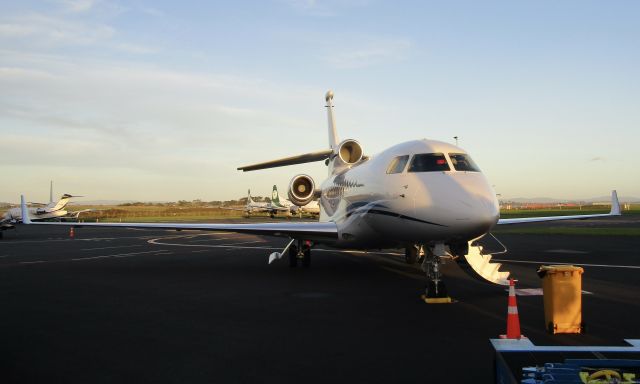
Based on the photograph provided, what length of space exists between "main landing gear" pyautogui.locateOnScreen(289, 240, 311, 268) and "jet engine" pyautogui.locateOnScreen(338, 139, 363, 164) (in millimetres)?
4178

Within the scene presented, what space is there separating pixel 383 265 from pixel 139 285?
7.51 metres

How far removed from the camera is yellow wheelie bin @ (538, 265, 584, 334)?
6.91m

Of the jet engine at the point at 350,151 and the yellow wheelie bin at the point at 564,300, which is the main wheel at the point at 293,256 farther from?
the yellow wheelie bin at the point at 564,300

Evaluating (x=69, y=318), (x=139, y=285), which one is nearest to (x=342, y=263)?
(x=139, y=285)

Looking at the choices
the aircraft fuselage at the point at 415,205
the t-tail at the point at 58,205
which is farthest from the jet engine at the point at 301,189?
the t-tail at the point at 58,205

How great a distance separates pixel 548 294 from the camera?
7.09m

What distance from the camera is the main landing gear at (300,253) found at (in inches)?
615

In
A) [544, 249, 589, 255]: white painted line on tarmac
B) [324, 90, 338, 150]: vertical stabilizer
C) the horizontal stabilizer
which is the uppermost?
[324, 90, 338, 150]: vertical stabilizer

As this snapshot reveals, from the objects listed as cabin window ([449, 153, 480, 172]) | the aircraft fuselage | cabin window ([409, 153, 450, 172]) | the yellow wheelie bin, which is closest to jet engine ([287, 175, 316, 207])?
the aircraft fuselage

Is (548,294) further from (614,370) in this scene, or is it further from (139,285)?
(139,285)

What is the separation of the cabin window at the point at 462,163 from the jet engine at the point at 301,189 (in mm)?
8425

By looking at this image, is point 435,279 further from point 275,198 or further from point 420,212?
point 275,198

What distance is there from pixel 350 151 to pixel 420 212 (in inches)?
387

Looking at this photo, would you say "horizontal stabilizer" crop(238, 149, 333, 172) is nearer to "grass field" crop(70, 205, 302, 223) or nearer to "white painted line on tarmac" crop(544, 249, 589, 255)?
"white painted line on tarmac" crop(544, 249, 589, 255)
